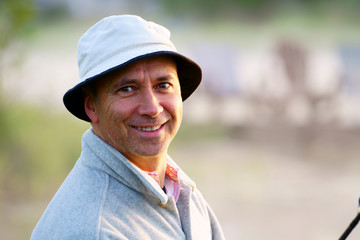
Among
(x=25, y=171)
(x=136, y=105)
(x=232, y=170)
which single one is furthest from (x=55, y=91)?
(x=136, y=105)

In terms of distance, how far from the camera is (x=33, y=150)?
571 cm

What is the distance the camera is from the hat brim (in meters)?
1.53

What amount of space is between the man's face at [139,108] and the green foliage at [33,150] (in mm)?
4236

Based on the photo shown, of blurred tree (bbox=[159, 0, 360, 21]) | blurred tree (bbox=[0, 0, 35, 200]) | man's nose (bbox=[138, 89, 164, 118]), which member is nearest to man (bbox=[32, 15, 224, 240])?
man's nose (bbox=[138, 89, 164, 118])

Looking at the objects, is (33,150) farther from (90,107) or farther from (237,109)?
(90,107)

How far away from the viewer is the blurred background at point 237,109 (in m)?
5.66

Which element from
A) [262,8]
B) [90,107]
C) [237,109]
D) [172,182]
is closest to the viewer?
[90,107]

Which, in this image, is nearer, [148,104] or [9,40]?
[148,104]

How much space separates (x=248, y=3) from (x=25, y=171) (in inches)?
144

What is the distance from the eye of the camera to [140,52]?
1.53m

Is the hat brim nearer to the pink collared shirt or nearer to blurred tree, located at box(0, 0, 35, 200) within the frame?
the pink collared shirt

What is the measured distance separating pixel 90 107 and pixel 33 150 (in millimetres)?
4243

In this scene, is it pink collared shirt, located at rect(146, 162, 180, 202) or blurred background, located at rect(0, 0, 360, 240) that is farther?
blurred background, located at rect(0, 0, 360, 240)

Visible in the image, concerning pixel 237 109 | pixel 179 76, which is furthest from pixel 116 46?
pixel 237 109
